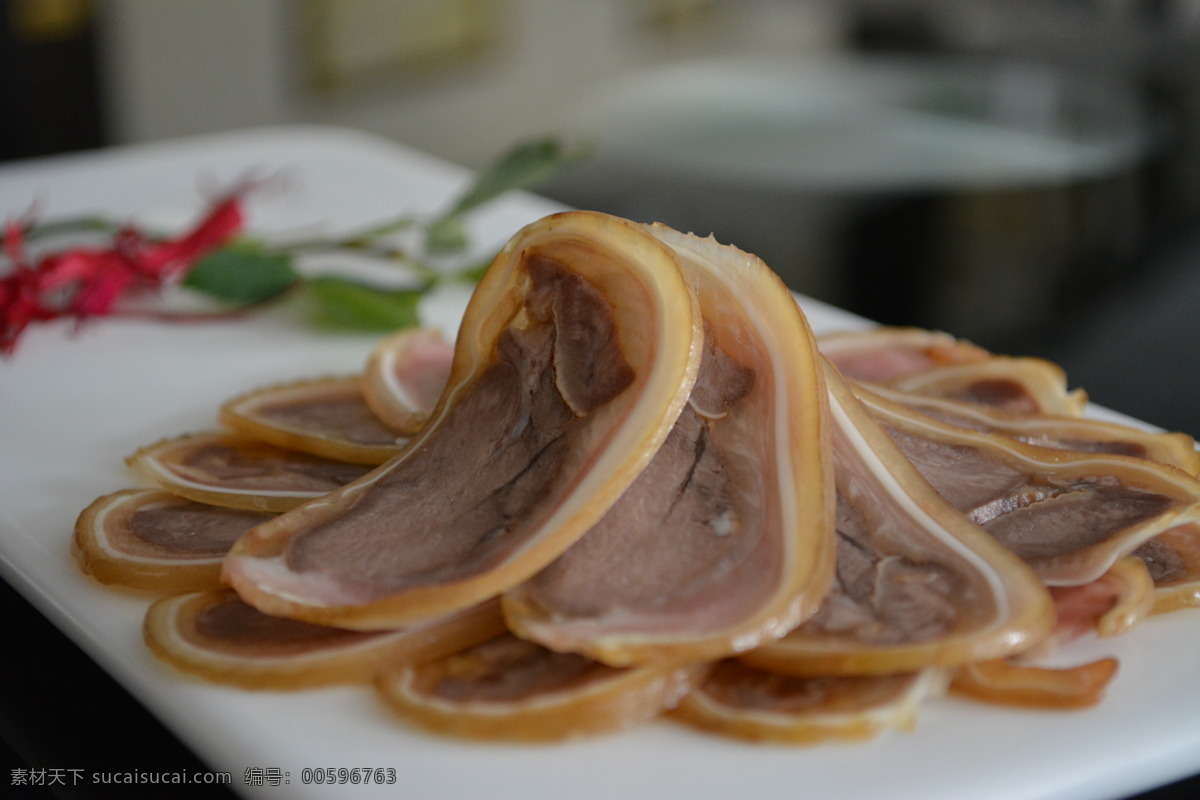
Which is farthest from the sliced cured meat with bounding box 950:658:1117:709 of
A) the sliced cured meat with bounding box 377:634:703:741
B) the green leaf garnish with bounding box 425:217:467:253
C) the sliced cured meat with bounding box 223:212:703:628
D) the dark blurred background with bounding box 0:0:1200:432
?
the green leaf garnish with bounding box 425:217:467:253

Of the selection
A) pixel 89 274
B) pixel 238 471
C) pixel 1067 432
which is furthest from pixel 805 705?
pixel 89 274

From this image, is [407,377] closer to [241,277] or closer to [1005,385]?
[241,277]

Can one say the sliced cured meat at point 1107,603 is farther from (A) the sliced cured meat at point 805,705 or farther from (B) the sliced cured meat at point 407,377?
(B) the sliced cured meat at point 407,377

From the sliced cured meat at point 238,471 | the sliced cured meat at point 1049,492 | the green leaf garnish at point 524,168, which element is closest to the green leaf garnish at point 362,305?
the green leaf garnish at point 524,168

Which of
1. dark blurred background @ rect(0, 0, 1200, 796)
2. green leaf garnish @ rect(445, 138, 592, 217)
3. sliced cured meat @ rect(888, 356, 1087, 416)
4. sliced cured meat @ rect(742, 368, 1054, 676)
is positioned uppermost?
green leaf garnish @ rect(445, 138, 592, 217)

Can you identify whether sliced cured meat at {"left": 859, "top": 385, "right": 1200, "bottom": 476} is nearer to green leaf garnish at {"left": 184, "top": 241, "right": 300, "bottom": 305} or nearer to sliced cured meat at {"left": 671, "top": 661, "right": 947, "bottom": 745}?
sliced cured meat at {"left": 671, "top": 661, "right": 947, "bottom": 745}

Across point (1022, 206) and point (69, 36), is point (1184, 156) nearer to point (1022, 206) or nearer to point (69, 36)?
point (1022, 206)
